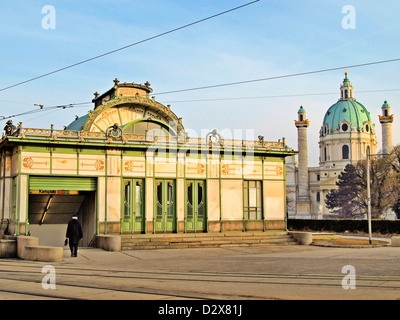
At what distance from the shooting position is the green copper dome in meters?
158

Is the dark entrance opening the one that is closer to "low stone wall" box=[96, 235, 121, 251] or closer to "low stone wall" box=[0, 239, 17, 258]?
"low stone wall" box=[96, 235, 121, 251]

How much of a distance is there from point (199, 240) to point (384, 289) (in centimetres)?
1489

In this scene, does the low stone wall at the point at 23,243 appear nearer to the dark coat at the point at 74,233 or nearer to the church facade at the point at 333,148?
the dark coat at the point at 74,233

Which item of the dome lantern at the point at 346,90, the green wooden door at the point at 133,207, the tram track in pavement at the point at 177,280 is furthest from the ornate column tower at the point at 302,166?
the tram track in pavement at the point at 177,280

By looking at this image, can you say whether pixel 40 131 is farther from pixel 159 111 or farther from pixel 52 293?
pixel 52 293

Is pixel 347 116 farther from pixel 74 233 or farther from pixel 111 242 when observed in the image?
pixel 74 233

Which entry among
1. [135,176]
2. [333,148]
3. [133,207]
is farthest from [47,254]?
[333,148]

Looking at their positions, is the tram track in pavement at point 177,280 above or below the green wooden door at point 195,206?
below

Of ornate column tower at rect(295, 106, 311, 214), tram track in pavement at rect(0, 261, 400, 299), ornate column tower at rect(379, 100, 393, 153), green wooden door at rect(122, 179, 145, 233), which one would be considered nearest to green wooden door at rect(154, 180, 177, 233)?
green wooden door at rect(122, 179, 145, 233)

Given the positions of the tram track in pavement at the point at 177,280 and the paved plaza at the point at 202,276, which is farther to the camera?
the tram track in pavement at the point at 177,280

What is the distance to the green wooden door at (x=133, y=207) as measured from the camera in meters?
26.7

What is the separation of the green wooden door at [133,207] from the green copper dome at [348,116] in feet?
456

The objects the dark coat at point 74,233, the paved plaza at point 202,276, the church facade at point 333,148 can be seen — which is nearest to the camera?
the paved plaza at point 202,276

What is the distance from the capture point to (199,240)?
26.0 meters
